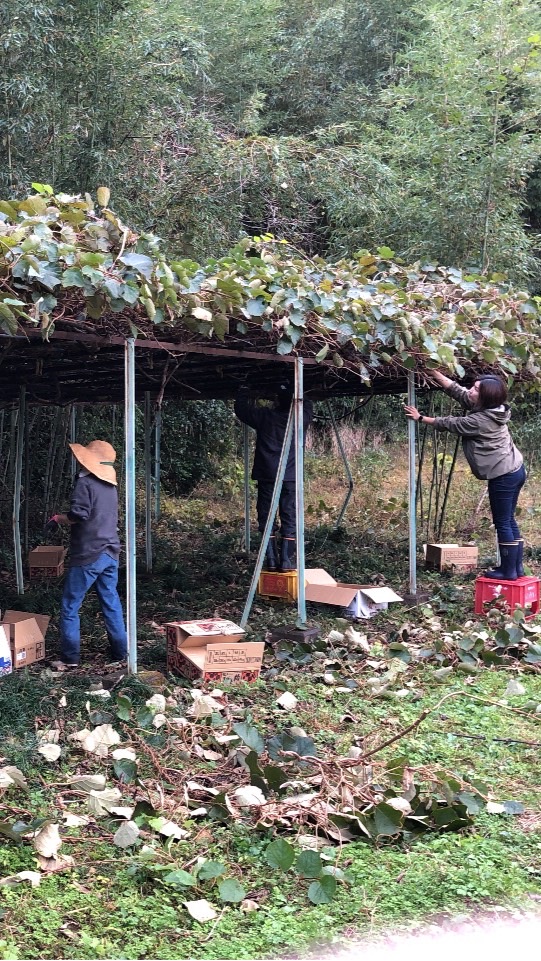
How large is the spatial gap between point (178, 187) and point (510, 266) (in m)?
4.05

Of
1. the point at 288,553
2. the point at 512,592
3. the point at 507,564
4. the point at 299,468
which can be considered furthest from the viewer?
the point at 288,553

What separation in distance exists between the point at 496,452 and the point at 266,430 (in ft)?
6.58

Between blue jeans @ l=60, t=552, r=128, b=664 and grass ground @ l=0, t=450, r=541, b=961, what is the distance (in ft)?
0.73

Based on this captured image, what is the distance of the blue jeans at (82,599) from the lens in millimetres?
5211

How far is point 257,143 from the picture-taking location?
10125 millimetres

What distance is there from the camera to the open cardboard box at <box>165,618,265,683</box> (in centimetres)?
499

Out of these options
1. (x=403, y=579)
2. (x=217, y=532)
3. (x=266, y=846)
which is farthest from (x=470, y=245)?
(x=266, y=846)

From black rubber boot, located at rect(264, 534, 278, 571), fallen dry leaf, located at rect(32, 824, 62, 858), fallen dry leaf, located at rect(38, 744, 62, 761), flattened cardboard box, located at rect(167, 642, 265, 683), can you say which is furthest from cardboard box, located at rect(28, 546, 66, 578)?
fallen dry leaf, located at rect(32, 824, 62, 858)

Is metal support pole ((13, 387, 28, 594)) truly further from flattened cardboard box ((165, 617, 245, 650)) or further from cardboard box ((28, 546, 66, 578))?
flattened cardboard box ((165, 617, 245, 650))

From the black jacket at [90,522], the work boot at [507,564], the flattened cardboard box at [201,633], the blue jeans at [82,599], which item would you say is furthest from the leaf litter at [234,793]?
the work boot at [507,564]

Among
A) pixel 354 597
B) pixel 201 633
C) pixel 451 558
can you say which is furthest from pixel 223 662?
pixel 451 558

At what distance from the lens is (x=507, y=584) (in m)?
6.44

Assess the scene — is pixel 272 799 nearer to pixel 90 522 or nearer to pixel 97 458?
pixel 90 522

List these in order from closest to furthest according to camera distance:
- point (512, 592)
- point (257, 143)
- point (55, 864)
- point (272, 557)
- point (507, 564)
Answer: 1. point (55, 864)
2. point (512, 592)
3. point (507, 564)
4. point (272, 557)
5. point (257, 143)
